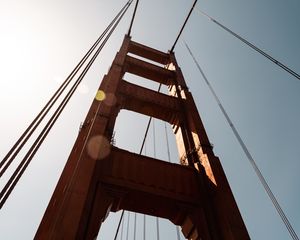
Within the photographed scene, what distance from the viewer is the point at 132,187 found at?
5562 mm

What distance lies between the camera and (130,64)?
11.4m

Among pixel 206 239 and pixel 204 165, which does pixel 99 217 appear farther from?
pixel 204 165

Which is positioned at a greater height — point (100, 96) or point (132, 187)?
point (100, 96)

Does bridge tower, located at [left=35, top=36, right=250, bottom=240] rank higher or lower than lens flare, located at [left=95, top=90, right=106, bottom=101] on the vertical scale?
lower

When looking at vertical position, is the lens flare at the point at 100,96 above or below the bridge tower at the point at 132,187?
above

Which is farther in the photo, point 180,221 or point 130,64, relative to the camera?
point 130,64

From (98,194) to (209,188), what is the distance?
263 cm

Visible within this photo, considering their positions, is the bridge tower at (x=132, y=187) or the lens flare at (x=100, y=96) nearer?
the bridge tower at (x=132, y=187)

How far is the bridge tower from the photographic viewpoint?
14.3ft

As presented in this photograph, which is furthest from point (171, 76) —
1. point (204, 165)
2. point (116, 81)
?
point (204, 165)

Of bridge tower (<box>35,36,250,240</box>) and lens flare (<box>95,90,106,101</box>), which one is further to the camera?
lens flare (<box>95,90,106,101</box>)

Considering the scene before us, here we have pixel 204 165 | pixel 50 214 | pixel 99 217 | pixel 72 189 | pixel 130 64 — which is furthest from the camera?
pixel 130 64

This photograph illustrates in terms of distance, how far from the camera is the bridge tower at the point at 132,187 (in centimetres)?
436

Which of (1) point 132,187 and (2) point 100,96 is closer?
(1) point 132,187
